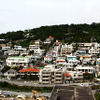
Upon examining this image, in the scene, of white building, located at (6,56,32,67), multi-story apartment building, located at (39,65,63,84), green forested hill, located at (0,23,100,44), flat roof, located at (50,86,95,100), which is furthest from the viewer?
green forested hill, located at (0,23,100,44)

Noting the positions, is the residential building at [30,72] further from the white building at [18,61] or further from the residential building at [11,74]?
the white building at [18,61]

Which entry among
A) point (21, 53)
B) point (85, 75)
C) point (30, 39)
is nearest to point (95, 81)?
point (85, 75)

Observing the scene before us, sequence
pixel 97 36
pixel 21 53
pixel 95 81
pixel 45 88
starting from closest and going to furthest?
pixel 45 88 < pixel 95 81 < pixel 21 53 < pixel 97 36

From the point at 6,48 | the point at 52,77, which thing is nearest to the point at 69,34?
the point at 6,48

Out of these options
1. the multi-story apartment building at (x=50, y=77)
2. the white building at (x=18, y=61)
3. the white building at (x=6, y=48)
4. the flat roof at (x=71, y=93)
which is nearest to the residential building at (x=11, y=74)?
the multi-story apartment building at (x=50, y=77)

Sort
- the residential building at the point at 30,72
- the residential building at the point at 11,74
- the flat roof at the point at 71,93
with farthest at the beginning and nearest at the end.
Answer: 1. the residential building at the point at 11,74
2. the residential building at the point at 30,72
3. the flat roof at the point at 71,93

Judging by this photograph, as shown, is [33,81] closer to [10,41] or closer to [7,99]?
[7,99]

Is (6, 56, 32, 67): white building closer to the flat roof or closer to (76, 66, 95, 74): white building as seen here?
(76, 66, 95, 74): white building

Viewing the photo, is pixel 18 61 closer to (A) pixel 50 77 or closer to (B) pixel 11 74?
(B) pixel 11 74

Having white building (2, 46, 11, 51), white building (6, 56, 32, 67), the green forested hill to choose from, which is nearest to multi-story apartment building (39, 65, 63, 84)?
white building (6, 56, 32, 67)

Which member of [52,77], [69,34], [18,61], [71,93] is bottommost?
[52,77]

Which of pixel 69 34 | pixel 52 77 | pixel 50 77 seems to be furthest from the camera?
pixel 69 34
